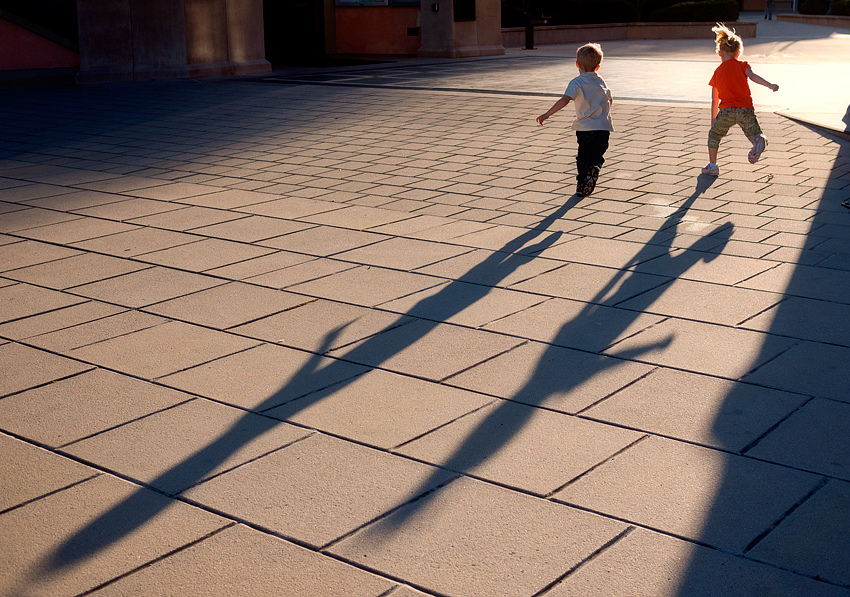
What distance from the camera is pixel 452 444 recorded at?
360 cm

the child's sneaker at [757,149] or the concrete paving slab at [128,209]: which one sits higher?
the child's sneaker at [757,149]

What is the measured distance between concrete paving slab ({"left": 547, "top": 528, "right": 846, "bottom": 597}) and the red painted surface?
63.8 feet

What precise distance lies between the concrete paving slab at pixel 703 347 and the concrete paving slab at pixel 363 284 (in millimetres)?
1435

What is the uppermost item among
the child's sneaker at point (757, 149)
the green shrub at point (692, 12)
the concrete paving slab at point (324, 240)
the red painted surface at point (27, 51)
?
the green shrub at point (692, 12)

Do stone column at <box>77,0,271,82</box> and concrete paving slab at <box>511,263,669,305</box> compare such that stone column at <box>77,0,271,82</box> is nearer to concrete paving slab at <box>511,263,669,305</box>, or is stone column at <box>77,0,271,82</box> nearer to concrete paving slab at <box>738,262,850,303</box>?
concrete paving slab at <box>511,263,669,305</box>

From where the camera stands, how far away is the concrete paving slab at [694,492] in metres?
3.01

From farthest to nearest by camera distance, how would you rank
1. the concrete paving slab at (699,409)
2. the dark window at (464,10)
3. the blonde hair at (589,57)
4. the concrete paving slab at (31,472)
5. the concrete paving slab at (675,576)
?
the dark window at (464,10), the blonde hair at (589,57), the concrete paving slab at (699,409), the concrete paving slab at (31,472), the concrete paving slab at (675,576)

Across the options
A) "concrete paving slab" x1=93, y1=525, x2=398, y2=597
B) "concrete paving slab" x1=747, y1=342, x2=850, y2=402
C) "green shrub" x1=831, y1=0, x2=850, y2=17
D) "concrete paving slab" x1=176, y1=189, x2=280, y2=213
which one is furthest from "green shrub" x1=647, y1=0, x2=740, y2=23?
"concrete paving slab" x1=93, y1=525, x2=398, y2=597

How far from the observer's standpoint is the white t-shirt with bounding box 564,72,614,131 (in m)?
7.91

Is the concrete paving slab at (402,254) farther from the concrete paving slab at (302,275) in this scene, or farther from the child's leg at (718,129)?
the child's leg at (718,129)

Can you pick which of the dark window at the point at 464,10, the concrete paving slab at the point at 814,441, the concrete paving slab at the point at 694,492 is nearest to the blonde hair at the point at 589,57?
the concrete paving slab at the point at 814,441

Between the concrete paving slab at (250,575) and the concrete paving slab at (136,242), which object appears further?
the concrete paving slab at (136,242)

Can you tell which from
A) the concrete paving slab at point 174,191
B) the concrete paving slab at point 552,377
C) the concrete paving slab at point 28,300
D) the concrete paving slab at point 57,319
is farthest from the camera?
the concrete paving slab at point 174,191

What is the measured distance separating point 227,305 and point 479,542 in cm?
277
